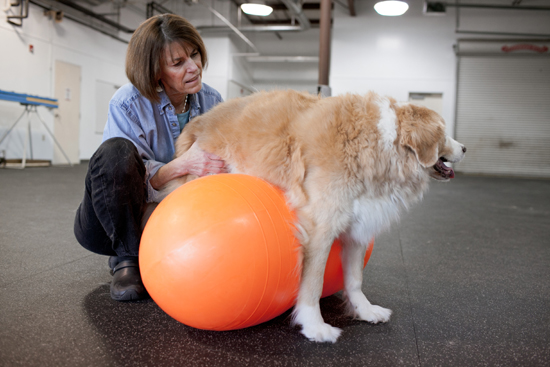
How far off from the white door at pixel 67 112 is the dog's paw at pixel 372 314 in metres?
11.4

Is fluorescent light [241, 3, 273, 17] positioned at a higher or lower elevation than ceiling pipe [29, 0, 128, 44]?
lower

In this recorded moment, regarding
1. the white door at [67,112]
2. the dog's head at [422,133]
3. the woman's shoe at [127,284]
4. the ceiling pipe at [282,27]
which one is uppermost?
the ceiling pipe at [282,27]

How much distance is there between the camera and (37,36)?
10.2 meters

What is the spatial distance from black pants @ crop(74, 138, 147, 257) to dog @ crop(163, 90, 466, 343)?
48 centimetres

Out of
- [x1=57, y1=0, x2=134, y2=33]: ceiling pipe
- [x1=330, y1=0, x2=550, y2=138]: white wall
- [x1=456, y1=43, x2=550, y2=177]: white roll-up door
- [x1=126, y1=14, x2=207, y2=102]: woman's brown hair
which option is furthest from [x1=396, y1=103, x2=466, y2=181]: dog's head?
[x1=456, y1=43, x2=550, y2=177]: white roll-up door

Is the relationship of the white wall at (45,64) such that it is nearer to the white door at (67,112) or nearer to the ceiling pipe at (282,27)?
the white door at (67,112)

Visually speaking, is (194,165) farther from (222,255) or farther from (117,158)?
(222,255)

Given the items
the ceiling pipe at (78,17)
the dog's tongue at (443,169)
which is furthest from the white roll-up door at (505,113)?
the dog's tongue at (443,169)

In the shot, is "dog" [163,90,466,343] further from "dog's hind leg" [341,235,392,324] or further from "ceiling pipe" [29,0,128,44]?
"ceiling pipe" [29,0,128,44]

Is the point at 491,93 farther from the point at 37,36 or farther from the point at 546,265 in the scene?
the point at 37,36

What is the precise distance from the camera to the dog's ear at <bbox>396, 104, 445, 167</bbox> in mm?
1562

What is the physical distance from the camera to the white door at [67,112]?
1102 cm

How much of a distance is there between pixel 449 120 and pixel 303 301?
39.6 ft

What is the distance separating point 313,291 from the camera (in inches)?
60.8
